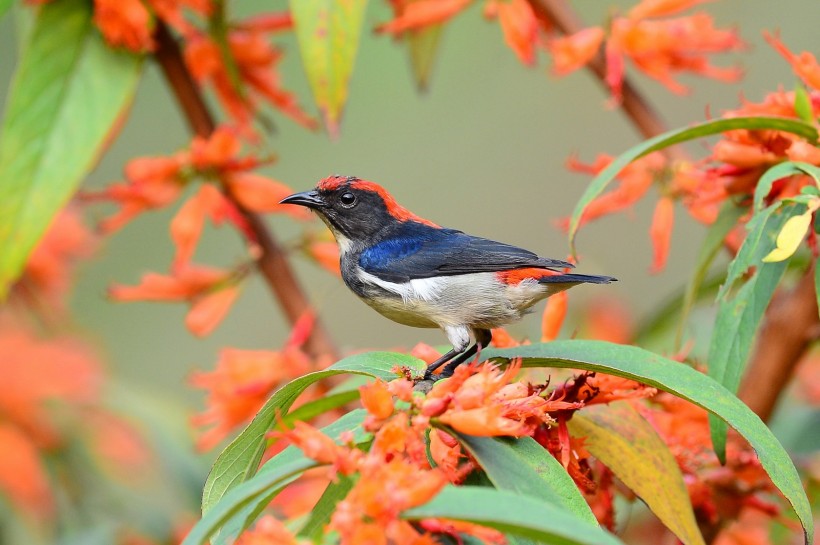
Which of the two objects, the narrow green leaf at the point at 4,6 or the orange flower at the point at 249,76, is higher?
the narrow green leaf at the point at 4,6

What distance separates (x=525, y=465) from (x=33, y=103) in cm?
114

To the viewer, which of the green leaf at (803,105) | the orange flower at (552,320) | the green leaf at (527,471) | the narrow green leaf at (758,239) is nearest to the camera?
the green leaf at (527,471)

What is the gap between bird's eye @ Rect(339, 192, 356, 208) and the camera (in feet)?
6.18

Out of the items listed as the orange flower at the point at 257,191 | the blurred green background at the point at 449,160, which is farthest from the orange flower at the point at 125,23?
the blurred green background at the point at 449,160

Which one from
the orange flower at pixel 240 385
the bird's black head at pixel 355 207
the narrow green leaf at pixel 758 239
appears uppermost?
the narrow green leaf at pixel 758 239

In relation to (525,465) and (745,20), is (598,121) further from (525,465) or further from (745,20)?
(525,465)

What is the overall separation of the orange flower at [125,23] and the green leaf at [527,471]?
3.41 feet

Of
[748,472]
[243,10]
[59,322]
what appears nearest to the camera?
[748,472]

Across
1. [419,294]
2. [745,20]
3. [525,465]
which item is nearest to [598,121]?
[745,20]

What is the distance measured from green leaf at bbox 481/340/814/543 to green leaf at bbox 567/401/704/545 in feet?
0.36

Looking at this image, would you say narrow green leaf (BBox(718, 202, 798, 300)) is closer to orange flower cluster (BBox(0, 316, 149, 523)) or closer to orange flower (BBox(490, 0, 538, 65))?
orange flower (BBox(490, 0, 538, 65))

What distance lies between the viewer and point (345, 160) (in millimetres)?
5023

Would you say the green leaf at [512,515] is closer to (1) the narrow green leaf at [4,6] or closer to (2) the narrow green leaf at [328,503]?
(2) the narrow green leaf at [328,503]

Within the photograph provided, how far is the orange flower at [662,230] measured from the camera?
1.73 m
